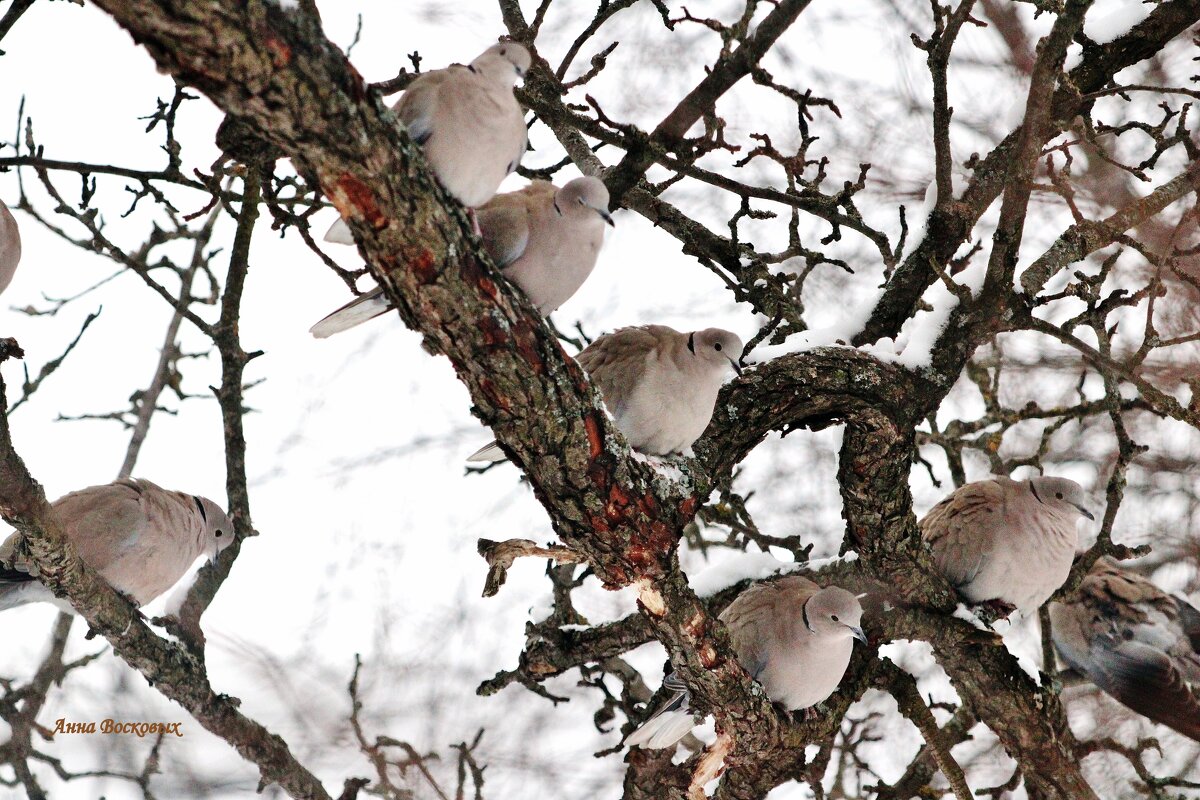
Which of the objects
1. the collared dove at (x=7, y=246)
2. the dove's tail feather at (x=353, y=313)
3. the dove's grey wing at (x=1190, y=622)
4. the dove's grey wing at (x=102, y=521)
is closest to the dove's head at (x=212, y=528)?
the dove's grey wing at (x=102, y=521)

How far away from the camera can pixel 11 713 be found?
3.57 meters

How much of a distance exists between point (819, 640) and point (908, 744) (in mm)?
3542

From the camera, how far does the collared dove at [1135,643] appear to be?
3.57 m

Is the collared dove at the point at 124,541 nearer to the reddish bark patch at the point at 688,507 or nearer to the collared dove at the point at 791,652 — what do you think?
the collared dove at the point at 791,652

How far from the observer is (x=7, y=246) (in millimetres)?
3301

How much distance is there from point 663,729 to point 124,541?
2.03 metres

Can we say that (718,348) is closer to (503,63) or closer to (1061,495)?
(503,63)

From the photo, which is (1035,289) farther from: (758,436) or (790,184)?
(758,436)

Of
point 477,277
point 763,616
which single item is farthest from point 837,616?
point 477,277

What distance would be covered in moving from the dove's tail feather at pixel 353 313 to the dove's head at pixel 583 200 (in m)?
0.47

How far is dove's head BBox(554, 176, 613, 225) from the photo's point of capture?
7.98ft

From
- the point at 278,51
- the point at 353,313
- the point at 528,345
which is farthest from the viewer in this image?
the point at 353,313

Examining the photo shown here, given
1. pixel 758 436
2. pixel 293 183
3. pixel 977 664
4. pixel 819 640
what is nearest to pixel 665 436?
pixel 758 436

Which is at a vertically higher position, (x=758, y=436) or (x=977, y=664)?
(x=758, y=436)
